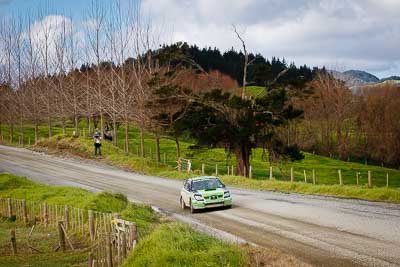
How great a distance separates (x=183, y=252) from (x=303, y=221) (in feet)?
29.8

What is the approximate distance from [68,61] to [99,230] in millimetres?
48159

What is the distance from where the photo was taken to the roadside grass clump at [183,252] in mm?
10781

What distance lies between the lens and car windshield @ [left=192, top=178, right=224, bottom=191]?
25750 mm

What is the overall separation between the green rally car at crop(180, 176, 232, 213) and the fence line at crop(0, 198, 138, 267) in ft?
17.6

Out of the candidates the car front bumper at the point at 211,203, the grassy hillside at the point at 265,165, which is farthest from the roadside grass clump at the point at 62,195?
the grassy hillside at the point at 265,165

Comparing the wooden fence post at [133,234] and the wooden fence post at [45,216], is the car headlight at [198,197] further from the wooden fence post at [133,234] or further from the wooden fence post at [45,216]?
the wooden fence post at [133,234]

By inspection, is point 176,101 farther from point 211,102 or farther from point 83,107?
point 83,107

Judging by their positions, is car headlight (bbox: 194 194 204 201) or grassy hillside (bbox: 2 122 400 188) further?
grassy hillside (bbox: 2 122 400 188)

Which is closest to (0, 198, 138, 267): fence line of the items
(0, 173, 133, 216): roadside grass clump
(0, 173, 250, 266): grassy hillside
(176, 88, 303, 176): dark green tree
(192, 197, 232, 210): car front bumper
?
(0, 173, 250, 266): grassy hillside

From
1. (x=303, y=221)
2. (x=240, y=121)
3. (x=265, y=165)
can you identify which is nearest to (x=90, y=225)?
(x=303, y=221)

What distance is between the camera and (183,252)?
11055mm

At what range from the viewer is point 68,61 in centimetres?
6309

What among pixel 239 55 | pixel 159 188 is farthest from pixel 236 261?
pixel 239 55

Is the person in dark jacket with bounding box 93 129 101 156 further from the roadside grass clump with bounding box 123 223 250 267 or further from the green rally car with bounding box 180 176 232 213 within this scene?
the roadside grass clump with bounding box 123 223 250 267
